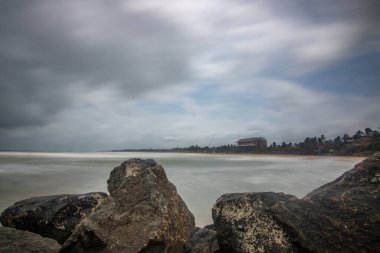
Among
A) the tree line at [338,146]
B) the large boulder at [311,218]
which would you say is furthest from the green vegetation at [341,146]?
the large boulder at [311,218]

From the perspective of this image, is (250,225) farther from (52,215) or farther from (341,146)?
(341,146)

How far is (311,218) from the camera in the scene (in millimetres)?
4703

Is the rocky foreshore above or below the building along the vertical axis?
below

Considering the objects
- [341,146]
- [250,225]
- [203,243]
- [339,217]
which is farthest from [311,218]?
[341,146]

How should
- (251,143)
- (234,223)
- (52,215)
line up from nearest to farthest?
(234,223)
(52,215)
(251,143)

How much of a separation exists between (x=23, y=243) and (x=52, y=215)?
1.60 m

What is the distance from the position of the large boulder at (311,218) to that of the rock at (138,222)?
744 mm

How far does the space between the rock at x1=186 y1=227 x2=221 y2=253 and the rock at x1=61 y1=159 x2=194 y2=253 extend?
0.52ft

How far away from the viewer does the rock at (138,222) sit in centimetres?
436

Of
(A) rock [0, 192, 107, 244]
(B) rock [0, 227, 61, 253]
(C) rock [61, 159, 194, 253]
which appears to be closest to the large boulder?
(C) rock [61, 159, 194, 253]

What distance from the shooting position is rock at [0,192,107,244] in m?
6.55

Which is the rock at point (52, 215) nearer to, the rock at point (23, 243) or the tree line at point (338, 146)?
the rock at point (23, 243)

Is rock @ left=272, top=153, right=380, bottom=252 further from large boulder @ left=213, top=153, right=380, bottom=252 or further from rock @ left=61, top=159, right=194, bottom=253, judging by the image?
rock @ left=61, top=159, right=194, bottom=253

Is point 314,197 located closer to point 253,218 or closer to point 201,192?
point 253,218
